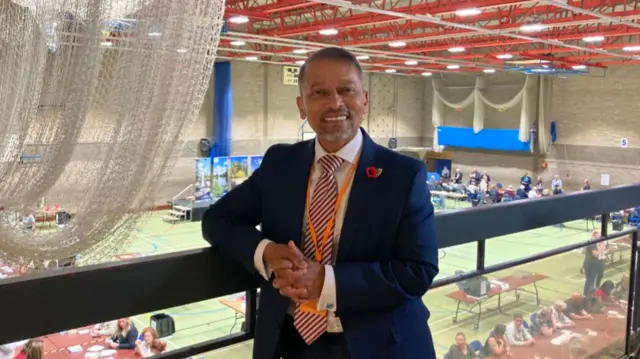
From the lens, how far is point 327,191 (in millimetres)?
1355

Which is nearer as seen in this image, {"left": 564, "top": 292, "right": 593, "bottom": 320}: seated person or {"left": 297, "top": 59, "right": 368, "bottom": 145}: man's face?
{"left": 297, "top": 59, "right": 368, "bottom": 145}: man's face

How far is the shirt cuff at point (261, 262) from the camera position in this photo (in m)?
1.33

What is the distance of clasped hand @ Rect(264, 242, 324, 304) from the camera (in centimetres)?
122

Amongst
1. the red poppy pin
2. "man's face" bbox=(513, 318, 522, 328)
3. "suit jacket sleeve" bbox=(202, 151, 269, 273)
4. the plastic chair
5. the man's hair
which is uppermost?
the man's hair

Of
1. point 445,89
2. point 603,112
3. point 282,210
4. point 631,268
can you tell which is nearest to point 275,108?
point 445,89

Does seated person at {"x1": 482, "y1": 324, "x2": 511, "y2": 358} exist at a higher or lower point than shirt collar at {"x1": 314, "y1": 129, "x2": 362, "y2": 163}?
lower

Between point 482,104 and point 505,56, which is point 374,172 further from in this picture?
point 482,104

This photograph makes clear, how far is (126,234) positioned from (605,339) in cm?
298

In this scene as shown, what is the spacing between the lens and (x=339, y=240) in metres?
→ 1.31

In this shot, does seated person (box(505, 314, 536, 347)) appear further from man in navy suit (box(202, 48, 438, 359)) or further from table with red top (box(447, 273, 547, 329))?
man in navy suit (box(202, 48, 438, 359))

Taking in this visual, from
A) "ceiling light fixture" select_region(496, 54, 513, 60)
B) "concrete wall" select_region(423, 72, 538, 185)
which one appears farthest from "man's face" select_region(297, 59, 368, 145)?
"concrete wall" select_region(423, 72, 538, 185)

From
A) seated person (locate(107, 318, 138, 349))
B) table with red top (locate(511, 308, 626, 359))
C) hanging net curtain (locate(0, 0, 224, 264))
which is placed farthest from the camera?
seated person (locate(107, 318, 138, 349))

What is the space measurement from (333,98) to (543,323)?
7.44 feet

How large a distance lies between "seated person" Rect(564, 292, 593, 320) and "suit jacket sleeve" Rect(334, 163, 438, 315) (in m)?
2.14
